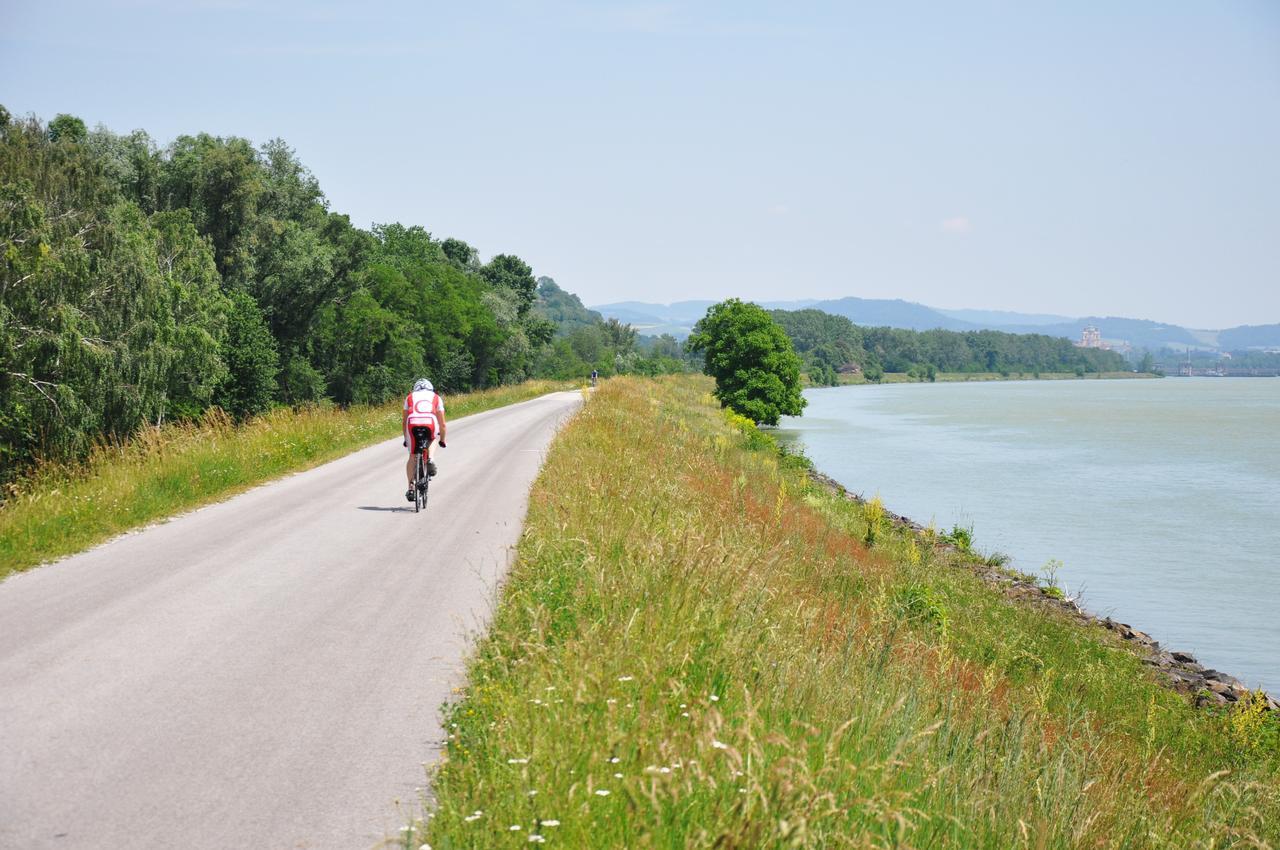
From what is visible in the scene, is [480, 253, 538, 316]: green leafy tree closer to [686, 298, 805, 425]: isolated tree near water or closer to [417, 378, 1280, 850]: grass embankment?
[686, 298, 805, 425]: isolated tree near water

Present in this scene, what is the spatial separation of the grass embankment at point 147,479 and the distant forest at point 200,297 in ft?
16.2

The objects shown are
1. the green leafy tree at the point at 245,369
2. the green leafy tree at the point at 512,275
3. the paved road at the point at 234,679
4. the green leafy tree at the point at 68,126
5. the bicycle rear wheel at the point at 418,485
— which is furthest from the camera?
the green leafy tree at the point at 512,275

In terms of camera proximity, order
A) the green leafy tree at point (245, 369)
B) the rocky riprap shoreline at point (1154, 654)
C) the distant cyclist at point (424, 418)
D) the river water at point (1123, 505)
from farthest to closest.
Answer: the green leafy tree at point (245, 369) → the river water at point (1123, 505) → the rocky riprap shoreline at point (1154, 654) → the distant cyclist at point (424, 418)

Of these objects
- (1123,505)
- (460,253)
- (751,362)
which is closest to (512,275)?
(460,253)

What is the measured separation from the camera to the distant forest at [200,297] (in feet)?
82.5

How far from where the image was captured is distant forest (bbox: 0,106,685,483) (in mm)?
25156

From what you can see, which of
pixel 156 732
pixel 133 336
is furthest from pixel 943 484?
pixel 156 732

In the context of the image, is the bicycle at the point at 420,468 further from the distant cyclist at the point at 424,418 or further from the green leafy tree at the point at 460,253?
the green leafy tree at the point at 460,253

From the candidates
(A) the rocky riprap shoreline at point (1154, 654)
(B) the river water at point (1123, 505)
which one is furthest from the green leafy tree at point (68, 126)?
(A) the rocky riprap shoreline at point (1154, 654)

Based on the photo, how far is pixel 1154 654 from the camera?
17625mm

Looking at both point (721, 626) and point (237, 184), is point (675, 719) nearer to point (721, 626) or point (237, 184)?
point (721, 626)

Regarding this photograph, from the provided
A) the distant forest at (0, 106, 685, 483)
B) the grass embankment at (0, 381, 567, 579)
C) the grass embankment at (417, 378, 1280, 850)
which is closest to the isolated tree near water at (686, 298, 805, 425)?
the distant forest at (0, 106, 685, 483)

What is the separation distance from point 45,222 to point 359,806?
26.1 metres

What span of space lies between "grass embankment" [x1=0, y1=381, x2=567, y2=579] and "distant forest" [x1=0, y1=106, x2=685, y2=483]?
494cm
